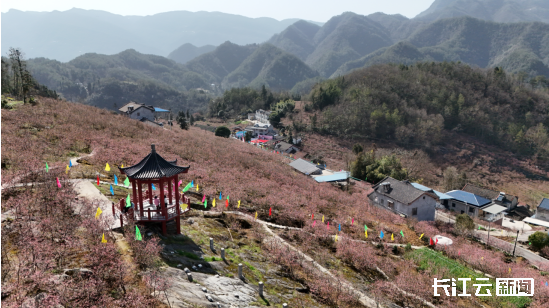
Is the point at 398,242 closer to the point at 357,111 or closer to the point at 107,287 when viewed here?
the point at 107,287

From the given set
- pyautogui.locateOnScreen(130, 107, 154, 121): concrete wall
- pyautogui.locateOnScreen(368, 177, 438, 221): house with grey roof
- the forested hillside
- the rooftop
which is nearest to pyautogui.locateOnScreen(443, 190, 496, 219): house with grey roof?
the rooftop

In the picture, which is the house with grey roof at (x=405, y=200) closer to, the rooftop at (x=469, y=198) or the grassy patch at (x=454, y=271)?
the grassy patch at (x=454, y=271)

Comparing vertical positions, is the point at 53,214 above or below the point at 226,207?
above

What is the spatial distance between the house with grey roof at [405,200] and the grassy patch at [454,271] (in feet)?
39.0

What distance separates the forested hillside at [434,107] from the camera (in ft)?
276

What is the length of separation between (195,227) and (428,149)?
76.6m

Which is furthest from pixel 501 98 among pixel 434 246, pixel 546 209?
pixel 434 246

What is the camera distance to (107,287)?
954 cm

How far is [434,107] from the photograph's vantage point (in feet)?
311

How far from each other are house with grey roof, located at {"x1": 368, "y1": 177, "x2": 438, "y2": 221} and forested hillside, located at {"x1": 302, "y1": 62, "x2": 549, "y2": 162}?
47564mm

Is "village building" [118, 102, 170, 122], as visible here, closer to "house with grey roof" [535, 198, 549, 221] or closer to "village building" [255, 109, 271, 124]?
"village building" [255, 109, 271, 124]

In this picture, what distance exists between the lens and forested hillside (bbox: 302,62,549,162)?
84000 millimetres

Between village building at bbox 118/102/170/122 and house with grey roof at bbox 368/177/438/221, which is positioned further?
village building at bbox 118/102/170/122

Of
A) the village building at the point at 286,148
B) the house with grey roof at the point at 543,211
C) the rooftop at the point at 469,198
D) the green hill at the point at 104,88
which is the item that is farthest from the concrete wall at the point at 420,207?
the green hill at the point at 104,88
